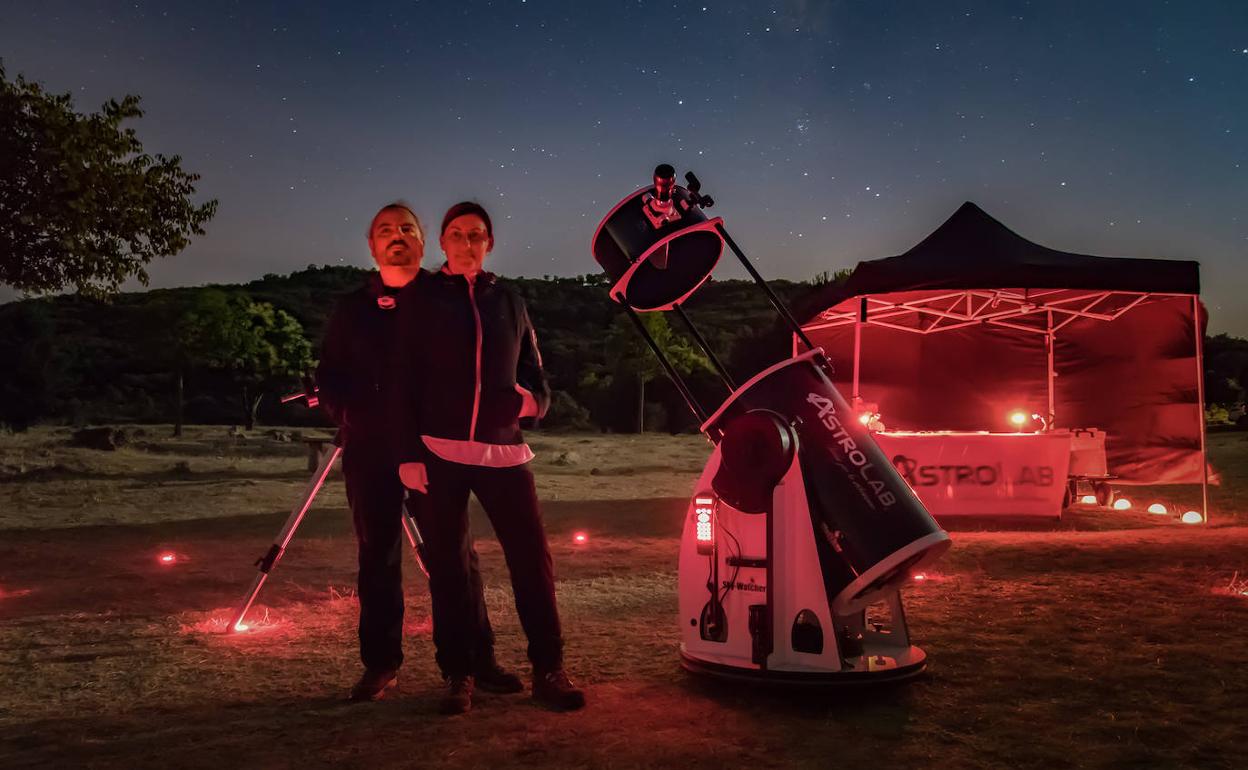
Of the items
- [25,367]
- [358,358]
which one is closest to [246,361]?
[25,367]

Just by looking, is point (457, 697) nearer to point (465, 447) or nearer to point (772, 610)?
point (465, 447)

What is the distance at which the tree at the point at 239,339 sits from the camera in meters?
30.0

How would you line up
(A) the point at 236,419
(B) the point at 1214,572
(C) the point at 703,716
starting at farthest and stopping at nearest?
(A) the point at 236,419 → (B) the point at 1214,572 → (C) the point at 703,716

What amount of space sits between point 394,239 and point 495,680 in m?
1.91

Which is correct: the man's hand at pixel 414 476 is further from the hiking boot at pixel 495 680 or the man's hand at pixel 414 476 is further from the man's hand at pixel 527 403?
the hiking boot at pixel 495 680

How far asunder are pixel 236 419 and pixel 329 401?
4540 centimetres

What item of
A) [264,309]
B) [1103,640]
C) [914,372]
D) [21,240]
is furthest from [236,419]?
[1103,640]

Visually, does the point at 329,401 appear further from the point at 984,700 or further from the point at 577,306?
the point at 577,306

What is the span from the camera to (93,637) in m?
4.86

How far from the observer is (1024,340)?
47.8 ft

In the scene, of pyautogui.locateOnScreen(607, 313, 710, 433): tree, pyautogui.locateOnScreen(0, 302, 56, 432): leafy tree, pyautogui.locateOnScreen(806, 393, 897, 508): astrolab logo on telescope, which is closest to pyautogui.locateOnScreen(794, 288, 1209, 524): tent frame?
pyautogui.locateOnScreen(806, 393, 897, 508): astrolab logo on telescope

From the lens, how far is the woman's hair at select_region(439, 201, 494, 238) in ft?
12.0

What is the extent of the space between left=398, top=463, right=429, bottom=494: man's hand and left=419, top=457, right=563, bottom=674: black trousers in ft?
0.22

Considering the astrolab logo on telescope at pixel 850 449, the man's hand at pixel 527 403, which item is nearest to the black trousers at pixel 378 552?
the man's hand at pixel 527 403
